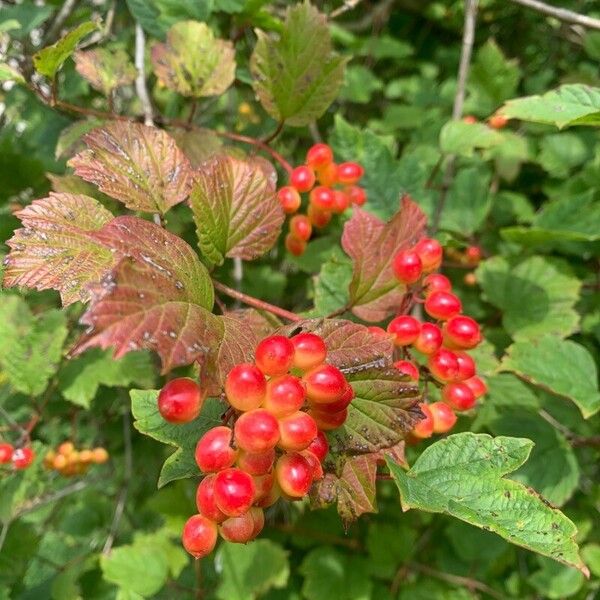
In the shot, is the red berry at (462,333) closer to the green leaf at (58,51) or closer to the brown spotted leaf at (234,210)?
the brown spotted leaf at (234,210)

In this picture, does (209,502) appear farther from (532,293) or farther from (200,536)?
(532,293)

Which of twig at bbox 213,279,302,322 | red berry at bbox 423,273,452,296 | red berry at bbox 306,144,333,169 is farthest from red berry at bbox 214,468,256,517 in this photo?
red berry at bbox 306,144,333,169

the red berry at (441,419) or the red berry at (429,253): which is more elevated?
the red berry at (429,253)

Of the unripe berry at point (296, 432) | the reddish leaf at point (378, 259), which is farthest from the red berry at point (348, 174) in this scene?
the unripe berry at point (296, 432)

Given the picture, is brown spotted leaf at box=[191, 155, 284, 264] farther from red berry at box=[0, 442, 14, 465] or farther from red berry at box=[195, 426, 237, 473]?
red berry at box=[0, 442, 14, 465]

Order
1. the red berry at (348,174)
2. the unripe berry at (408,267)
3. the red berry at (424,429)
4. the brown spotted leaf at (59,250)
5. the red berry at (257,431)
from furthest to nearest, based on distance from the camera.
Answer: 1. the red berry at (348,174)
2. the unripe berry at (408,267)
3. the red berry at (424,429)
4. the brown spotted leaf at (59,250)
5. the red berry at (257,431)

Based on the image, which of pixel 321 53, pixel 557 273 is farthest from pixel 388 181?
pixel 557 273

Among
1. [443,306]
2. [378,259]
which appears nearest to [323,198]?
[378,259]

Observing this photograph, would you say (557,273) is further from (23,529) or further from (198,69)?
(23,529)
